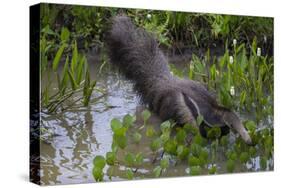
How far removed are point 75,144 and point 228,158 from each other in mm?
1416

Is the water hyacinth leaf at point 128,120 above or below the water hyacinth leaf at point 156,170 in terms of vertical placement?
above

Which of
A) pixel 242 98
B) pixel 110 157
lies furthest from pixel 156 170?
pixel 242 98

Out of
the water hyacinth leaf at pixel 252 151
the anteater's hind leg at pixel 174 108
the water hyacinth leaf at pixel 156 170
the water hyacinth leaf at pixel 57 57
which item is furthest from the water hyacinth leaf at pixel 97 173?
the water hyacinth leaf at pixel 252 151

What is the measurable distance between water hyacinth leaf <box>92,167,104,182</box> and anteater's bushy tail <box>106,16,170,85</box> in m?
0.78

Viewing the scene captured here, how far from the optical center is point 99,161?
486 cm

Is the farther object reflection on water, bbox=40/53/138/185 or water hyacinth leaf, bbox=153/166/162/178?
water hyacinth leaf, bbox=153/166/162/178

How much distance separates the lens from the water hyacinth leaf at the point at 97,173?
4840 mm

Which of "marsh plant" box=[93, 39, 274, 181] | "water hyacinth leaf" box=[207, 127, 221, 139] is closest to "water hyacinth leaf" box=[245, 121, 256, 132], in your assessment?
"marsh plant" box=[93, 39, 274, 181]

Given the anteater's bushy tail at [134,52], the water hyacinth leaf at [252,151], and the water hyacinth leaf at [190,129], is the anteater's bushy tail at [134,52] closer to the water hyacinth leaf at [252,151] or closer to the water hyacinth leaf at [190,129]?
the water hyacinth leaf at [190,129]

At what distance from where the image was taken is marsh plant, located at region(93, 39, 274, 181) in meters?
5.00

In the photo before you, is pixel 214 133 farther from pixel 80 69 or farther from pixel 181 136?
pixel 80 69

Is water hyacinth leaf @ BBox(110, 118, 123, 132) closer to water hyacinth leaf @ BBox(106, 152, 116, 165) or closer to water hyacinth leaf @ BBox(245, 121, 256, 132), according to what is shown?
water hyacinth leaf @ BBox(106, 152, 116, 165)

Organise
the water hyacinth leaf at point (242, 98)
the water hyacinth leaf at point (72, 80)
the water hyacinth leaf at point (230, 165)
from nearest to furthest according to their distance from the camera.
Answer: the water hyacinth leaf at point (72, 80), the water hyacinth leaf at point (230, 165), the water hyacinth leaf at point (242, 98)

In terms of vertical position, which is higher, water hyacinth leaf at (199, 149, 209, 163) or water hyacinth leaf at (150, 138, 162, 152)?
water hyacinth leaf at (150, 138, 162, 152)
